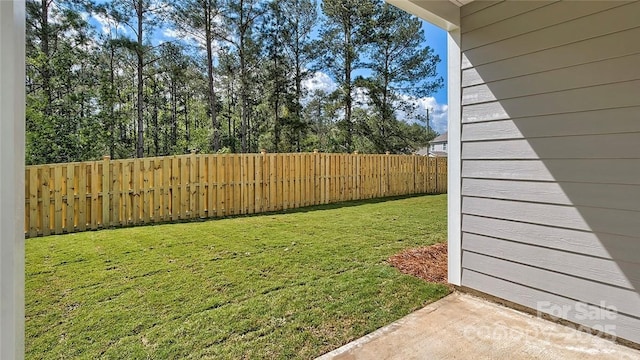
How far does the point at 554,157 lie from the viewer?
2.02 metres

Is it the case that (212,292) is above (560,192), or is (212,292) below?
below

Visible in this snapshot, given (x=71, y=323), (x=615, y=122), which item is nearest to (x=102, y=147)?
(x=71, y=323)

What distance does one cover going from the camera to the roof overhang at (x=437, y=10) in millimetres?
2154

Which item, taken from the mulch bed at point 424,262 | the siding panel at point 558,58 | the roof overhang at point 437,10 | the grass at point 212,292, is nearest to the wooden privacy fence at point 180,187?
the grass at point 212,292

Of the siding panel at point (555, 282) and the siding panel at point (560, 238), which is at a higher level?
the siding panel at point (560, 238)

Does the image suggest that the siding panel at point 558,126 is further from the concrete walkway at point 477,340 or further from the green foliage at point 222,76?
the green foliage at point 222,76

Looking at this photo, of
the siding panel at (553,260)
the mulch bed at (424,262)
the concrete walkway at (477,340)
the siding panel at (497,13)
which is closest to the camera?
the concrete walkway at (477,340)

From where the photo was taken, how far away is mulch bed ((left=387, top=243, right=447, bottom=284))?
2.80m

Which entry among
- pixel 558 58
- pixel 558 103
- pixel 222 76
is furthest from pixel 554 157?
pixel 222 76

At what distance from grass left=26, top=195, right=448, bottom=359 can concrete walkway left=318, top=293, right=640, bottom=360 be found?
122 millimetres

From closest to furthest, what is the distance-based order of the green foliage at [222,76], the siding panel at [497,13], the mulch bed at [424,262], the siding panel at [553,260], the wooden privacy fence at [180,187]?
1. the siding panel at [553,260]
2. the siding panel at [497,13]
3. the mulch bed at [424,262]
4. the wooden privacy fence at [180,187]
5. the green foliage at [222,76]

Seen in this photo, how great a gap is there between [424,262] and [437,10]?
7.23 ft

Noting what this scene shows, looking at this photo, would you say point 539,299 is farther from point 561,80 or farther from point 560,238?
point 561,80

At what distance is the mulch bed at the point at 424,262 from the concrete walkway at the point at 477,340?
625 millimetres
